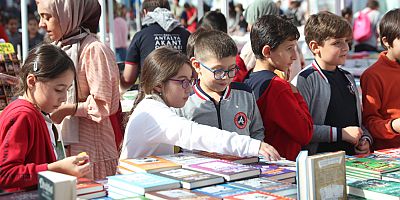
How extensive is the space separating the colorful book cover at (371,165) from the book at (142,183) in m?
0.69

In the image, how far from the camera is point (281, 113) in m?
2.88

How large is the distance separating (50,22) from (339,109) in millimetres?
1525

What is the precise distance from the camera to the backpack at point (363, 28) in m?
10.1

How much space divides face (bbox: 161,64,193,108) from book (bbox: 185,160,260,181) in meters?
0.48

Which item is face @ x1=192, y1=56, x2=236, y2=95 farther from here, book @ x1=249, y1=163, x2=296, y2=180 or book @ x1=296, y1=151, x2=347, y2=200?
book @ x1=296, y1=151, x2=347, y2=200

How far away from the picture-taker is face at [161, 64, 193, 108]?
101 inches

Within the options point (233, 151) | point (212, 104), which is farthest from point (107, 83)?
point (233, 151)

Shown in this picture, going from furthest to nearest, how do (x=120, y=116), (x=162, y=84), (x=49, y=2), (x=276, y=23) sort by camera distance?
(x=120, y=116), (x=276, y=23), (x=49, y=2), (x=162, y=84)

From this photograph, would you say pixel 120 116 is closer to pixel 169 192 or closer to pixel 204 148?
pixel 204 148

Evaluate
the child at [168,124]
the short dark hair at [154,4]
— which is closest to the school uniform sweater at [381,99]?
the child at [168,124]

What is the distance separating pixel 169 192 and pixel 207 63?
1.06m

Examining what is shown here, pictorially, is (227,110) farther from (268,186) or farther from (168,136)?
(268,186)

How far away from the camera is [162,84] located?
101 inches

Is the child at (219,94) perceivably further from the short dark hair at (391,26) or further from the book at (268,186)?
the short dark hair at (391,26)
